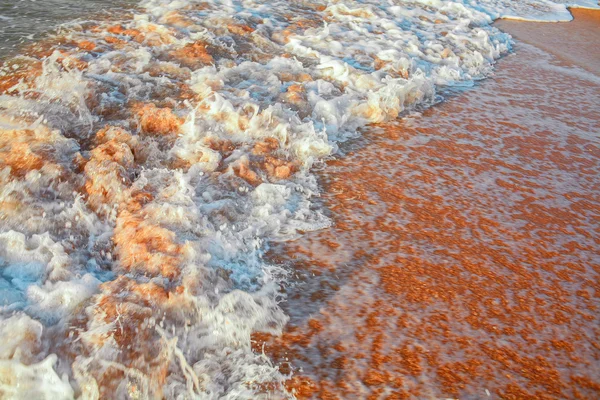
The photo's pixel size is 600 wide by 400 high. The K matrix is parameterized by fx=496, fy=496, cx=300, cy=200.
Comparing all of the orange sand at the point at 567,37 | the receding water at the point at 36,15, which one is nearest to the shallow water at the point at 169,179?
the receding water at the point at 36,15

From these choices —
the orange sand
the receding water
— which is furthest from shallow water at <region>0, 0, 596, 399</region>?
the orange sand

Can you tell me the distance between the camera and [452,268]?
2.23 m

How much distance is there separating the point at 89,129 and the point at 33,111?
1.10 feet

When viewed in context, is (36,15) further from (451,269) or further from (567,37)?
(567,37)

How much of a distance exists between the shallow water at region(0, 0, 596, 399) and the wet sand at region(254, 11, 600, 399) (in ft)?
0.53

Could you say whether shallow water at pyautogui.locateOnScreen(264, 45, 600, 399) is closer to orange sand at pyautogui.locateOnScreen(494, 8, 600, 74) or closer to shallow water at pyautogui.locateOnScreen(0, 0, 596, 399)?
shallow water at pyautogui.locateOnScreen(0, 0, 596, 399)

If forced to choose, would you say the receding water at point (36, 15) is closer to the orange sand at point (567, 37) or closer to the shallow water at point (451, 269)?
the shallow water at point (451, 269)

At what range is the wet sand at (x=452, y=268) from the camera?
1743 millimetres

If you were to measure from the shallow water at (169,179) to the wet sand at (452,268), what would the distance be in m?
0.16

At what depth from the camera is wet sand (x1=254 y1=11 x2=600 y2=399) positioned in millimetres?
1743

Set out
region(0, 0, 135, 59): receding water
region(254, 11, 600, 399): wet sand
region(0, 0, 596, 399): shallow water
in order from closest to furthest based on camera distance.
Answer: region(0, 0, 596, 399): shallow water → region(254, 11, 600, 399): wet sand → region(0, 0, 135, 59): receding water

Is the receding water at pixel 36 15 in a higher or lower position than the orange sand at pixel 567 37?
higher

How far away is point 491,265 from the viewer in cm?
228

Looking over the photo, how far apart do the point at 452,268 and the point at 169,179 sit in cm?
145
